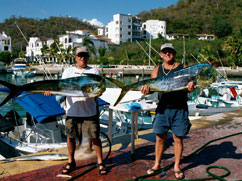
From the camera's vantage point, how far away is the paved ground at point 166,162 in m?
3.86

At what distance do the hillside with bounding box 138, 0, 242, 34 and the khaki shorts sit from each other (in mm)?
99106

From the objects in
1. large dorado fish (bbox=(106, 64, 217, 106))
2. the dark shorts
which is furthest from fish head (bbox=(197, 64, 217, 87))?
the dark shorts

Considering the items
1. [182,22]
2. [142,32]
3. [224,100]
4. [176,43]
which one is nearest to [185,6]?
[182,22]

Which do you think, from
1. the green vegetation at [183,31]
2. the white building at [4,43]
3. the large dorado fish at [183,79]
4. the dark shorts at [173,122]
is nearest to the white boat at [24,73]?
the green vegetation at [183,31]

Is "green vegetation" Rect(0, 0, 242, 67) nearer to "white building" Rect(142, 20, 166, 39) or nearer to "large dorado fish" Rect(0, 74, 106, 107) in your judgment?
"white building" Rect(142, 20, 166, 39)

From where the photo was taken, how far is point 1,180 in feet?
12.3

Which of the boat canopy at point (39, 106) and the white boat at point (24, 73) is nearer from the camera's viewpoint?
the boat canopy at point (39, 106)

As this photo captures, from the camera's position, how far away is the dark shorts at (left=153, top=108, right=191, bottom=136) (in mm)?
3607

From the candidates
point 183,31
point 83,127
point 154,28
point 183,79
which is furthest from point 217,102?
point 183,31

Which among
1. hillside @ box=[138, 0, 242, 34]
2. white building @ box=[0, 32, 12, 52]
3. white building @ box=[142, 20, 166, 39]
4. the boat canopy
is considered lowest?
the boat canopy

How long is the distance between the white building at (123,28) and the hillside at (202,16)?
866 inches

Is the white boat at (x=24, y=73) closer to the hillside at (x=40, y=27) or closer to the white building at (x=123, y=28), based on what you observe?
the white building at (x=123, y=28)

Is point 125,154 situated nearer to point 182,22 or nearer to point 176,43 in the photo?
point 176,43

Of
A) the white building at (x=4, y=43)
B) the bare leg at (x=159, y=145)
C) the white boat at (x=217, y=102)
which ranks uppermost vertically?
the white building at (x=4, y=43)
